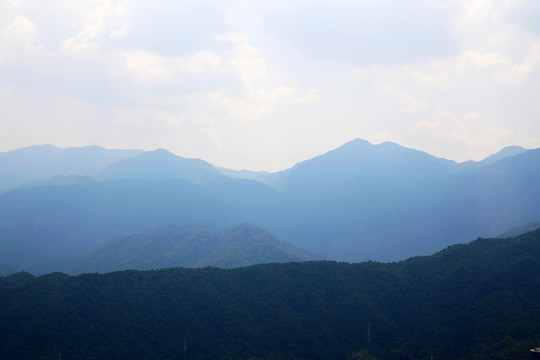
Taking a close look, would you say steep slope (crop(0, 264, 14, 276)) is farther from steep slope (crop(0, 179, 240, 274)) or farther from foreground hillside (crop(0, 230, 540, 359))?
foreground hillside (crop(0, 230, 540, 359))

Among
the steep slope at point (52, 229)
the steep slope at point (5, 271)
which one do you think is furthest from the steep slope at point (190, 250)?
the steep slope at point (5, 271)

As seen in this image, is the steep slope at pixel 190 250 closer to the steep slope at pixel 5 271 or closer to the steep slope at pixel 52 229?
the steep slope at pixel 52 229

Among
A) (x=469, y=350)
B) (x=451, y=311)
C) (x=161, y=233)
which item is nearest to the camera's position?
(x=469, y=350)

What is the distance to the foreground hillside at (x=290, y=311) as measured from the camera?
53469 mm

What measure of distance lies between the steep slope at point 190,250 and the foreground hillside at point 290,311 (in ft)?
189

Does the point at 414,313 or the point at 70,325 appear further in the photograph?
the point at 414,313

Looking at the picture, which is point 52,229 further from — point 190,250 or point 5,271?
point 190,250

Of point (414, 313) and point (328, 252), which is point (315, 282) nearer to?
point (414, 313)

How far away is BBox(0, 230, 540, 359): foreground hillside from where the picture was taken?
53.5 metres

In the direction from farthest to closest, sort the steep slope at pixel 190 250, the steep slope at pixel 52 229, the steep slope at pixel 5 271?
the steep slope at pixel 52 229
the steep slope at pixel 190 250
the steep slope at pixel 5 271

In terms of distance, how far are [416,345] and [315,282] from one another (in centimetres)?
1955

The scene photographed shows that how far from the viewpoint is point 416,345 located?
5600 cm

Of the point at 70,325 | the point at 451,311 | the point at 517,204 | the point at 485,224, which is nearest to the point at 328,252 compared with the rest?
the point at 485,224

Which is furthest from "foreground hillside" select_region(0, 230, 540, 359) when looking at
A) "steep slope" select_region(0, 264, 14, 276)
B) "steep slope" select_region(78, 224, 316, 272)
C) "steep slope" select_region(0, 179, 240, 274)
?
"steep slope" select_region(0, 179, 240, 274)
